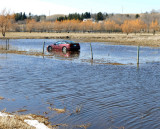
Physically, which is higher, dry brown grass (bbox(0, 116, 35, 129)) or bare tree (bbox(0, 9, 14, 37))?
bare tree (bbox(0, 9, 14, 37))

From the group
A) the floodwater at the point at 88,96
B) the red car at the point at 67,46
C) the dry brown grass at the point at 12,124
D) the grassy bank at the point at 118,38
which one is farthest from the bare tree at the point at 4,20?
the dry brown grass at the point at 12,124

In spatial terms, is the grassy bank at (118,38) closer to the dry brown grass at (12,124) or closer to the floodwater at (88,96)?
the floodwater at (88,96)

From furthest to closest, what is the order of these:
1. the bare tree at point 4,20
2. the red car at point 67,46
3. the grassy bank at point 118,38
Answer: the bare tree at point 4,20 < the grassy bank at point 118,38 < the red car at point 67,46

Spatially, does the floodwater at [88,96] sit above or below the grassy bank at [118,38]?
below

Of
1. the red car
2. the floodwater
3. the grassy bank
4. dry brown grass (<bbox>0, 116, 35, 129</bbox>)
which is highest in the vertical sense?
the grassy bank

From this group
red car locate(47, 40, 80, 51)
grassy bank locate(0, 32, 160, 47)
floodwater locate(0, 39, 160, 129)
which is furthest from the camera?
grassy bank locate(0, 32, 160, 47)

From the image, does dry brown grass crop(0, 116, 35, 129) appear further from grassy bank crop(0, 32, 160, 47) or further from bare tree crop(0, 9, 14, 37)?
bare tree crop(0, 9, 14, 37)

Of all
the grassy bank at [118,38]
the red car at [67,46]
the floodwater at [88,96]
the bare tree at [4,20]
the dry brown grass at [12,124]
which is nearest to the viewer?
the dry brown grass at [12,124]

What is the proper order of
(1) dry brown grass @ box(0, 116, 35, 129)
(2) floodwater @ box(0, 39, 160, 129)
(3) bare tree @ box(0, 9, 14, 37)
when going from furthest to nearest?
(3) bare tree @ box(0, 9, 14, 37) < (2) floodwater @ box(0, 39, 160, 129) < (1) dry brown grass @ box(0, 116, 35, 129)

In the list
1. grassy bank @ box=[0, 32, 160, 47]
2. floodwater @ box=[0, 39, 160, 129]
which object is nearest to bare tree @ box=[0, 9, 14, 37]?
grassy bank @ box=[0, 32, 160, 47]

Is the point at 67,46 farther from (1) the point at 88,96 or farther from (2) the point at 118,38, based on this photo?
(2) the point at 118,38

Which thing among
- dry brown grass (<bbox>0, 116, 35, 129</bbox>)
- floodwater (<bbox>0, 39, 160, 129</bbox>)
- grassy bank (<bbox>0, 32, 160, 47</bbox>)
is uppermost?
grassy bank (<bbox>0, 32, 160, 47</bbox>)

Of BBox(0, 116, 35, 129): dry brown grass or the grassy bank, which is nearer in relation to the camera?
BBox(0, 116, 35, 129): dry brown grass

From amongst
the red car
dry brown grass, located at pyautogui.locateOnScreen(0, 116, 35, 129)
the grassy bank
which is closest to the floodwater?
dry brown grass, located at pyautogui.locateOnScreen(0, 116, 35, 129)
